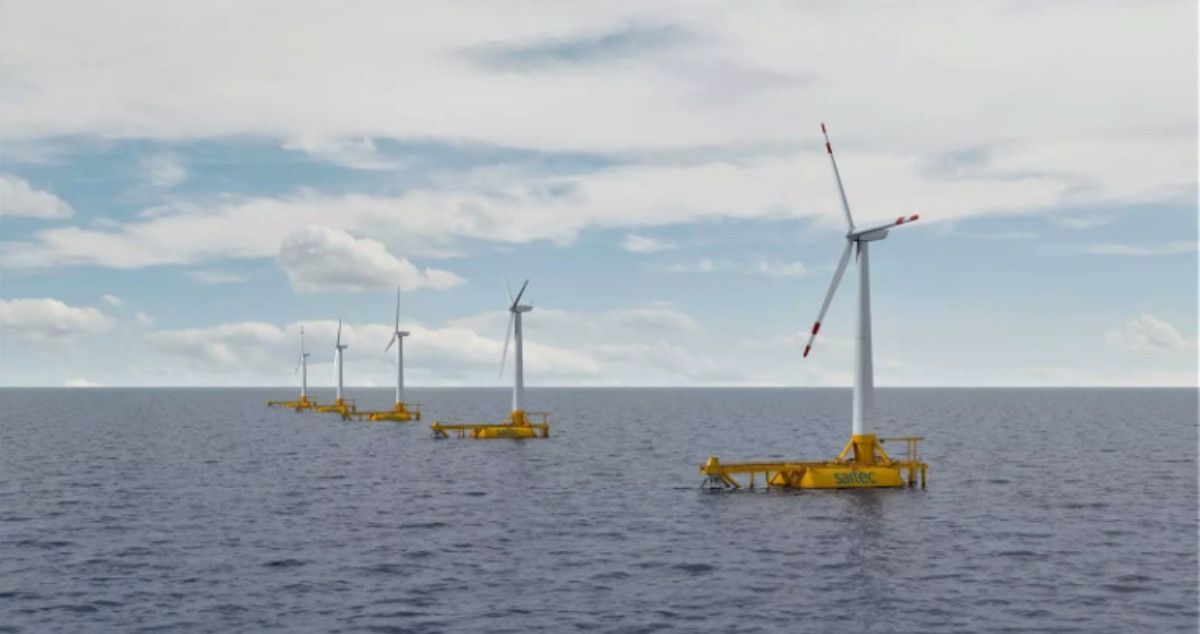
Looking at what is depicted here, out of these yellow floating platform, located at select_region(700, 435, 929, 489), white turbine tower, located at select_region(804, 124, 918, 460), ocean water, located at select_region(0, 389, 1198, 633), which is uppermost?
white turbine tower, located at select_region(804, 124, 918, 460)

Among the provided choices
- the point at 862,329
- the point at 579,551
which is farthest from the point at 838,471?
the point at 579,551

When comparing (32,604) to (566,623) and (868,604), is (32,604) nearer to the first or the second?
(566,623)

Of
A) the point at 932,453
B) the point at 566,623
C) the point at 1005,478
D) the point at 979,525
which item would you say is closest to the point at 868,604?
the point at 566,623

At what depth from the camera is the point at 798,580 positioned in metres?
58.4

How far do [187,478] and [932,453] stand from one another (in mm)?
89633

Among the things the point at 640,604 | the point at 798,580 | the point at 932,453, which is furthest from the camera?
the point at 932,453

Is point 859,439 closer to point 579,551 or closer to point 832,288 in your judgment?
point 832,288

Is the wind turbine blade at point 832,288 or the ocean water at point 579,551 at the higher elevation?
the wind turbine blade at point 832,288

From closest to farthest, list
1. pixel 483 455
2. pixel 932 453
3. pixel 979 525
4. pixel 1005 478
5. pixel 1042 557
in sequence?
pixel 1042 557
pixel 979 525
pixel 1005 478
pixel 483 455
pixel 932 453

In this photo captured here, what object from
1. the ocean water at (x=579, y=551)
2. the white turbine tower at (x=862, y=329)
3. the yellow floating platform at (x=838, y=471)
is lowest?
the ocean water at (x=579, y=551)

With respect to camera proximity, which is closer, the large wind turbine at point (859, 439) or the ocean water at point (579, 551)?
the ocean water at point (579, 551)

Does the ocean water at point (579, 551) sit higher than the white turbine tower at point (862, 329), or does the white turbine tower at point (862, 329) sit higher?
the white turbine tower at point (862, 329)

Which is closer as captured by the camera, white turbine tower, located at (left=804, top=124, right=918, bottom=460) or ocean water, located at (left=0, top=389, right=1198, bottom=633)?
ocean water, located at (left=0, top=389, right=1198, bottom=633)

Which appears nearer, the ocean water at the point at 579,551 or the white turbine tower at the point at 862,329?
the ocean water at the point at 579,551
